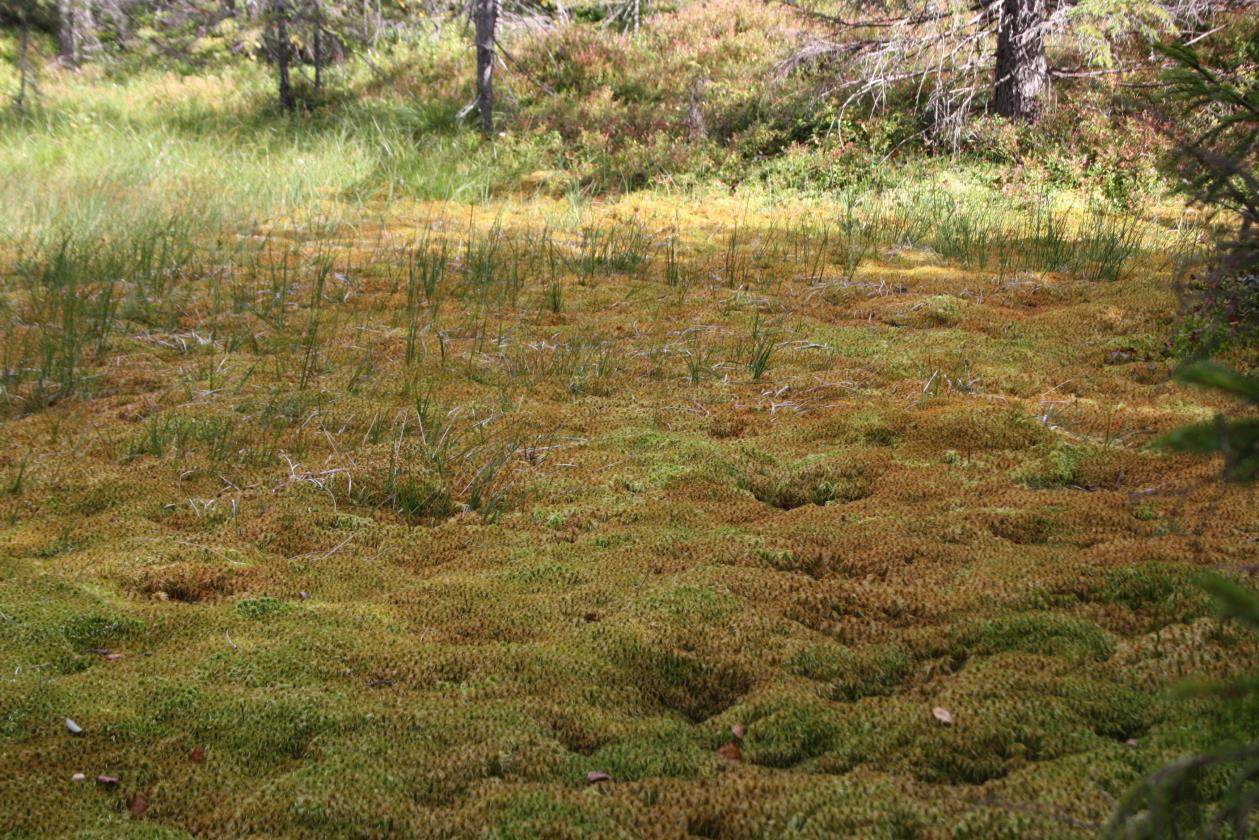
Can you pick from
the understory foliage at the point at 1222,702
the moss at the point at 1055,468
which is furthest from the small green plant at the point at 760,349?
the understory foliage at the point at 1222,702

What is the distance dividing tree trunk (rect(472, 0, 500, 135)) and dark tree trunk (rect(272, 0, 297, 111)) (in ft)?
6.98

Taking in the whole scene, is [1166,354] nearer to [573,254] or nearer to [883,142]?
[573,254]

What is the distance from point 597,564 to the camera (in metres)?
2.97

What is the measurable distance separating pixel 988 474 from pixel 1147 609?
109 cm

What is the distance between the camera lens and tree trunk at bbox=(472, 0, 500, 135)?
10961 millimetres

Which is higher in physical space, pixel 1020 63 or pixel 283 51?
→ pixel 1020 63

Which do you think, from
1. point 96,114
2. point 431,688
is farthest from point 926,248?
point 96,114

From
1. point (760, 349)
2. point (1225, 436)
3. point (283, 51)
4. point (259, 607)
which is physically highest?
point (283, 51)

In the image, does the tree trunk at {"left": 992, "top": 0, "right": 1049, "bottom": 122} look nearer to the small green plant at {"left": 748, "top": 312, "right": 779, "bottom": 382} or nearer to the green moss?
the small green plant at {"left": 748, "top": 312, "right": 779, "bottom": 382}

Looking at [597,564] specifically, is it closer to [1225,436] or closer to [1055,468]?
[1055,468]

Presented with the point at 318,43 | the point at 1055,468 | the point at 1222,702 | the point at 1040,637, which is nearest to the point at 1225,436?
the point at 1222,702

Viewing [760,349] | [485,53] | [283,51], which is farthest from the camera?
[283,51]

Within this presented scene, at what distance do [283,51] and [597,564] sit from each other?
11255 mm

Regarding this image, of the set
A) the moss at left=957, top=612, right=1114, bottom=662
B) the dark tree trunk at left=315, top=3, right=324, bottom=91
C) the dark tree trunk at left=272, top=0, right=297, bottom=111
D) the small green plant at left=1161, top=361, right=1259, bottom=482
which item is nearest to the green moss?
the moss at left=957, top=612, right=1114, bottom=662
